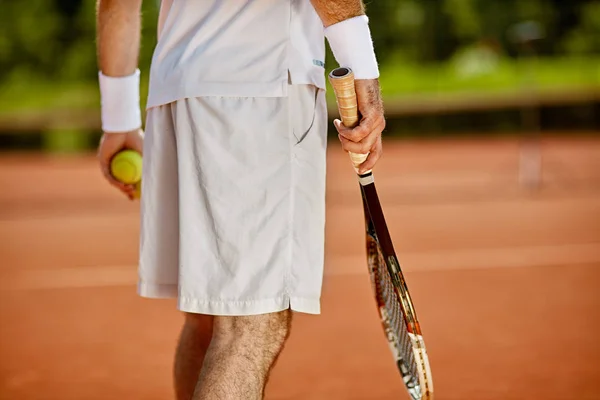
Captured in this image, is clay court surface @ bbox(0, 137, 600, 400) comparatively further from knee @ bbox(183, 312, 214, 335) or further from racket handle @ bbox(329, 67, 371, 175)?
racket handle @ bbox(329, 67, 371, 175)

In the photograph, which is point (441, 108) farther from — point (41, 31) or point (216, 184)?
point (216, 184)

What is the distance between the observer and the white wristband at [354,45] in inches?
80.7

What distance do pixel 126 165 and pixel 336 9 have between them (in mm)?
727

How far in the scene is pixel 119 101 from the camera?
2463 millimetres

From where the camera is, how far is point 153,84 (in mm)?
2164

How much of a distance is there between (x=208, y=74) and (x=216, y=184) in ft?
0.71

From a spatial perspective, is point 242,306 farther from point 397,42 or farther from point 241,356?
point 397,42

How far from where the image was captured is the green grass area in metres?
17.5

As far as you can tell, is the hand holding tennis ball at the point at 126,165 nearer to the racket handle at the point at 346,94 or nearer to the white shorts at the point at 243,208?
the white shorts at the point at 243,208

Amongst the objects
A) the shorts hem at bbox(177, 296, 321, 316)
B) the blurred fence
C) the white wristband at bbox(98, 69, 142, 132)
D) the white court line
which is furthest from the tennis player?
the blurred fence

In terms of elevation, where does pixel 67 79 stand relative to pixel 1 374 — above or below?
below

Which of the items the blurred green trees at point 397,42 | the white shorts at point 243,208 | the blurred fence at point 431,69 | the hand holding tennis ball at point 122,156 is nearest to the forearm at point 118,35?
the hand holding tennis ball at point 122,156

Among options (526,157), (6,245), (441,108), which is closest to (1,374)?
(6,245)

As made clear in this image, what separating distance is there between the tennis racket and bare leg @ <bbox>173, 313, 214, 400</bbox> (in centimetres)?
41
